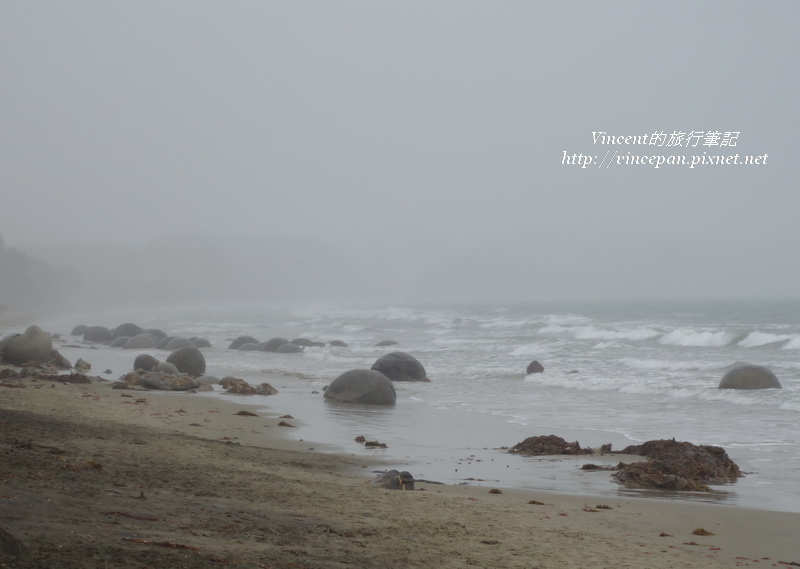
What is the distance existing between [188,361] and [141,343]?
14.0 metres

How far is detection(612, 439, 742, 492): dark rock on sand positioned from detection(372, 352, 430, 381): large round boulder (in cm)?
1341

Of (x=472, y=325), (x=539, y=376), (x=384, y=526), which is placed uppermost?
(x=472, y=325)

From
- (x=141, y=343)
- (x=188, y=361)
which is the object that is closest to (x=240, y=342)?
(x=141, y=343)

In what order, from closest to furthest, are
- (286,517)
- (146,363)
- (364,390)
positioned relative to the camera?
(286,517) < (364,390) < (146,363)

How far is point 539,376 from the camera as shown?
25891mm

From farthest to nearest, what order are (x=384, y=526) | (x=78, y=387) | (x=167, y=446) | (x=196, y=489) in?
(x=78, y=387), (x=167, y=446), (x=196, y=489), (x=384, y=526)

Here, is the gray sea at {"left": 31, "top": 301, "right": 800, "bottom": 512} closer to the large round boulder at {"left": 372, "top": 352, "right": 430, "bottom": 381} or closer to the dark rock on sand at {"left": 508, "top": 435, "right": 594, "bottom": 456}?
the dark rock on sand at {"left": 508, "top": 435, "right": 594, "bottom": 456}

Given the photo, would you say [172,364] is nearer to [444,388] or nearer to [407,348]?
[444,388]

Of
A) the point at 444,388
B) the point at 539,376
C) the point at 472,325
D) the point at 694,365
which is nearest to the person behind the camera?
the point at 444,388

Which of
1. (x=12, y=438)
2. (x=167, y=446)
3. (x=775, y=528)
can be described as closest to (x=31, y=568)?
(x=12, y=438)

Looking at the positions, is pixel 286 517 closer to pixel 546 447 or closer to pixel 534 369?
pixel 546 447

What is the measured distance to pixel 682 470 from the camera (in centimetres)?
1067

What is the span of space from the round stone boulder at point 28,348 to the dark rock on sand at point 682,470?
60.2ft

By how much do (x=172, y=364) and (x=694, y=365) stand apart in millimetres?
18578
